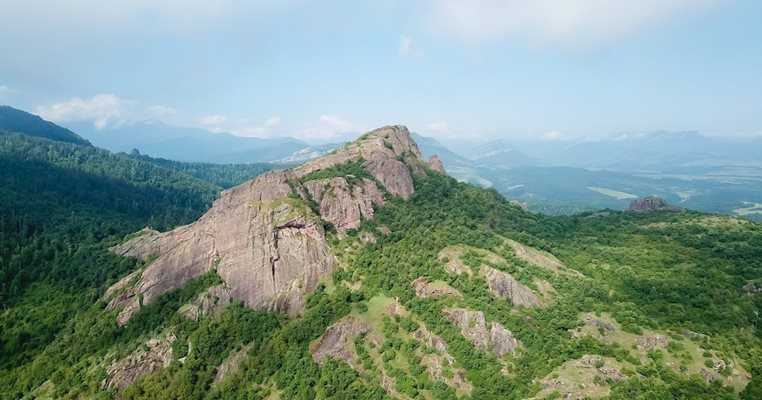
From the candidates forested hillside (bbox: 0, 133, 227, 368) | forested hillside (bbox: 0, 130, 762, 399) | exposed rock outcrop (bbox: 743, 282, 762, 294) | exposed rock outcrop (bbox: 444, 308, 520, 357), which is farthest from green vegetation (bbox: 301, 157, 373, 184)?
exposed rock outcrop (bbox: 743, 282, 762, 294)

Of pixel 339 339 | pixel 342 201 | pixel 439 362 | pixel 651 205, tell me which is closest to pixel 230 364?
pixel 339 339

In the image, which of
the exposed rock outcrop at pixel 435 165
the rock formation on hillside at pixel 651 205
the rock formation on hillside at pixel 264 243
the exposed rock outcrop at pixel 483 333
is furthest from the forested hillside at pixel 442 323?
the exposed rock outcrop at pixel 435 165

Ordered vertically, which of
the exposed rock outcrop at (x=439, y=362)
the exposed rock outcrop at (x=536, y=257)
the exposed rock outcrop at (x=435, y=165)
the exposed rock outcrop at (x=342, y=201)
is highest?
the exposed rock outcrop at (x=435, y=165)

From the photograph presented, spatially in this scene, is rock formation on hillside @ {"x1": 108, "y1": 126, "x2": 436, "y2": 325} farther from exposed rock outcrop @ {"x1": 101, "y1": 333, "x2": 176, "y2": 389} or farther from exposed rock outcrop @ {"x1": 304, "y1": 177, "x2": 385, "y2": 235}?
exposed rock outcrop @ {"x1": 101, "y1": 333, "x2": 176, "y2": 389}

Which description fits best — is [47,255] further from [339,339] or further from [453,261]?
[453,261]

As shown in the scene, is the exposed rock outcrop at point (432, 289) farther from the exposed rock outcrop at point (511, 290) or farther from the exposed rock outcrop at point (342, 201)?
the exposed rock outcrop at point (342, 201)

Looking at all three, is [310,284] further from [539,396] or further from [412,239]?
[539,396]
